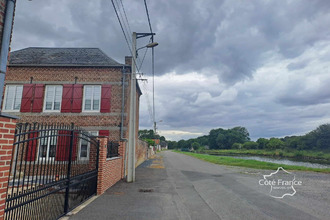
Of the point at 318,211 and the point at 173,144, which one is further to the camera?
the point at 173,144

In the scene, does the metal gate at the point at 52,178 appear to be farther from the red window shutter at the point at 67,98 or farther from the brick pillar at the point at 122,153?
the red window shutter at the point at 67,98

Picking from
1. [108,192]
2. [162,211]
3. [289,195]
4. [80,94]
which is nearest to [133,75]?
[80,94]

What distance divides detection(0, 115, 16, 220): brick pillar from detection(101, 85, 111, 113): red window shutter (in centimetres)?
984

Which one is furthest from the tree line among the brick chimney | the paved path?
the brick chimney

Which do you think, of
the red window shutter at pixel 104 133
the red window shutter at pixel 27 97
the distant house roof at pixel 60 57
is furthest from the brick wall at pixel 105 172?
the red window shutter at pixel 27 97

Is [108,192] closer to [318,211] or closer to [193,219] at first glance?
[193,219]

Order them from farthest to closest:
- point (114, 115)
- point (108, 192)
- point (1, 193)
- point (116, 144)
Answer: point (114, 115) → point (116, 144) → point (108, 192) → point (1, 193)

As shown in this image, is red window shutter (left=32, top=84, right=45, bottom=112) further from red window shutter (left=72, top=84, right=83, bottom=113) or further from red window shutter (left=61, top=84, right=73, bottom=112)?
red window shutter (left=72, top=84, right=83, bottom=113)

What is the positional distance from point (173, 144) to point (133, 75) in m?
159

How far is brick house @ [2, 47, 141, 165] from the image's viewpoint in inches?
502

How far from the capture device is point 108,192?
751 centimetres

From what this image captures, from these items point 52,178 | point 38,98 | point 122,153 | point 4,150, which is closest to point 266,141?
point 122,153

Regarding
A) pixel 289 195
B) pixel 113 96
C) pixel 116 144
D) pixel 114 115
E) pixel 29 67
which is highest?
pixel 29 67

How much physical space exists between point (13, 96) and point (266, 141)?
98763mm
